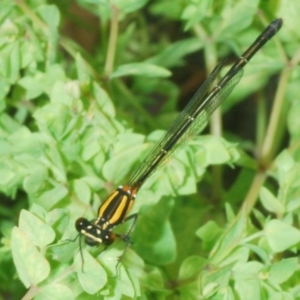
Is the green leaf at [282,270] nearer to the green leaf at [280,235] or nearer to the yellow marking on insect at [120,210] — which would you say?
the green leaf at [280,235]

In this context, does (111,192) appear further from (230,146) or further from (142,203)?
(230,146)

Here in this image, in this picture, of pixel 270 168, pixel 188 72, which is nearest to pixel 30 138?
pixel 270 168

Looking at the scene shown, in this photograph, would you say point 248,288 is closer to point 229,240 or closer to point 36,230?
point 229,240

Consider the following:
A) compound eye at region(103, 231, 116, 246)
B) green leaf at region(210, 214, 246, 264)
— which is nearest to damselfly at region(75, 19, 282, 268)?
compound eye at region(103, 231, 116, 246)

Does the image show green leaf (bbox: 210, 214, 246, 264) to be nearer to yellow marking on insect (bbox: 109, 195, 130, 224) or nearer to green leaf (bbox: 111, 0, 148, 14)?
yellow marking on insect (bbox: 109, 195, 130, 224)

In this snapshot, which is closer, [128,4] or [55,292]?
[55,292]

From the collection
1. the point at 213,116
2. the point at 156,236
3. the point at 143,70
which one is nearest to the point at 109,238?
the point at 156,236

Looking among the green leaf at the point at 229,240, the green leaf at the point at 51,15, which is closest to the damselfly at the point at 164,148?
the green leaf at the point at 229,240
